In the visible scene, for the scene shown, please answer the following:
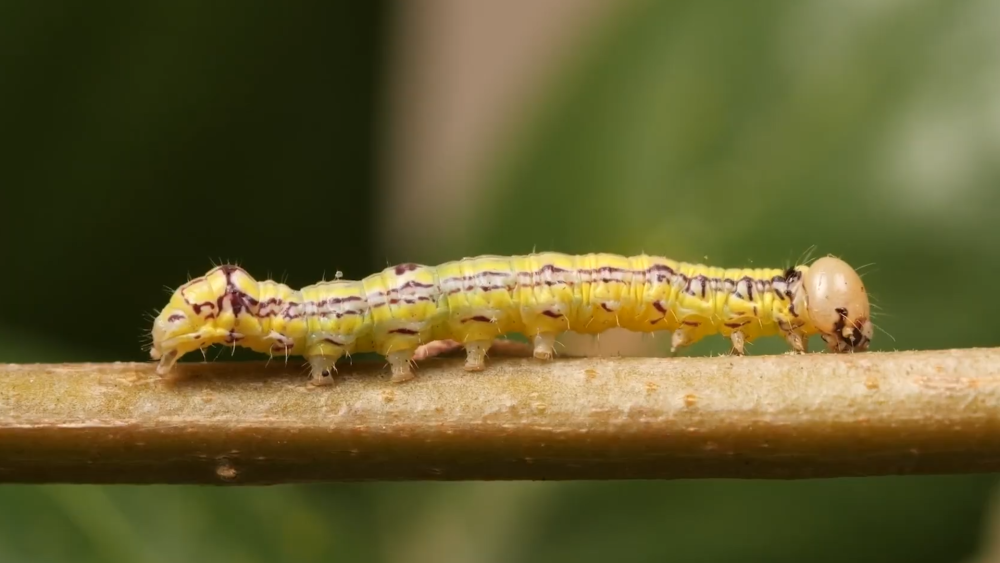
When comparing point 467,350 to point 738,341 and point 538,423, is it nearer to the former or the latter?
point 538,423

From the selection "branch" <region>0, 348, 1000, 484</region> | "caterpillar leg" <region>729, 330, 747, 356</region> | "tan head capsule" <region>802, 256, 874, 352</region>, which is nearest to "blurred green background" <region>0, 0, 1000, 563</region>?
"caterpillar leg" <region>729, 330, 747, 356</region>

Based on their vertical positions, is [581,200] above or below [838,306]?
above

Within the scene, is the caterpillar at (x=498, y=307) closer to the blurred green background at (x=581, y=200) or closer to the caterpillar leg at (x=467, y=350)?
the caterpillar leg at (x=467, y=350)

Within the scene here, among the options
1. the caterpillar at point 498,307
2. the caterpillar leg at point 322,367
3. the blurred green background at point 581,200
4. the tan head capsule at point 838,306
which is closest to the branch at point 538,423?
the caterpillar leg at point 322,367

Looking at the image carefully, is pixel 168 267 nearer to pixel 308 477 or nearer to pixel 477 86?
pixel 308 477

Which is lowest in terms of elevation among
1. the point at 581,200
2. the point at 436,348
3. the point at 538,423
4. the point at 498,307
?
the point at 538,423

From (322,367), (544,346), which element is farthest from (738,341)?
(322,367)
